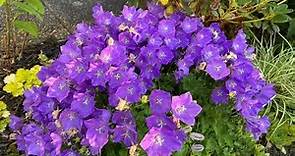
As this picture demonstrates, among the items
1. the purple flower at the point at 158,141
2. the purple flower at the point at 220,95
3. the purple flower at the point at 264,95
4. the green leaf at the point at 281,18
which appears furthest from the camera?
the green leaf at the point at 281,18

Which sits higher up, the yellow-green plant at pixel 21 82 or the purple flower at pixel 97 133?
the yellow-green plant at pixel 21 82

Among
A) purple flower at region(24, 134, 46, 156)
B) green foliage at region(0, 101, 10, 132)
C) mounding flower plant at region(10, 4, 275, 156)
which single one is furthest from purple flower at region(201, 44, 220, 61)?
green foliage at region(0, 101, 10, 132)

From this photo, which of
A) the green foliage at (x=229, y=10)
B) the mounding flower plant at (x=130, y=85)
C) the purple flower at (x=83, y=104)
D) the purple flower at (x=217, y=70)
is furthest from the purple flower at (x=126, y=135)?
the green foliage at (x=229, y=10)

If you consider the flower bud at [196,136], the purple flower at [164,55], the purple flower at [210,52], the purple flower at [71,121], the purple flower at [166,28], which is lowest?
the flower bud at [196,136]

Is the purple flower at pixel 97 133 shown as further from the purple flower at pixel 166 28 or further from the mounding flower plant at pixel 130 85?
the purple flower at pixel 166 28

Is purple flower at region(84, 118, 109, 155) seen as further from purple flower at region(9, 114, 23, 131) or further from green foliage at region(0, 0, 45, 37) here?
green foliage at region(0, 0, 45, 37)

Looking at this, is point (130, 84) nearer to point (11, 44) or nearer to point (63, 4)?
point (11, 44)

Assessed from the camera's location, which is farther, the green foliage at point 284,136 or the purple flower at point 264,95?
the green foliage at point 284,136

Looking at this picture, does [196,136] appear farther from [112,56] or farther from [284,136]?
[284,136]

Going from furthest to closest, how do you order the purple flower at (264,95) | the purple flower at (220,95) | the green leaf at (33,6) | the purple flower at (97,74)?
the green leaf at (33,6) < the purple flower at (264,95) < the purple flower at (220,95) < the purple flower at (97,74)
